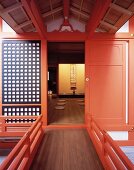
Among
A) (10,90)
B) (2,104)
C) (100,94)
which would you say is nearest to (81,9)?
(100,94)

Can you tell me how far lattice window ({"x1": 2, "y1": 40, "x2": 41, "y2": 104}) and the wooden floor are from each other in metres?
1.12

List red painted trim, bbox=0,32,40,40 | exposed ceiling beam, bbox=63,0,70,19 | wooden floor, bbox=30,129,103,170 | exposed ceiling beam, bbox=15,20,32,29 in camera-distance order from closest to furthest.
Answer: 1. wooden floor, bbox=30,129,103,170
2. exposed ceiling beam, bbox=63,0,70,19
3. exposed ceiling beam, bbox=15,20,32,29
4. red painted trim, bbox=0,32,40,40

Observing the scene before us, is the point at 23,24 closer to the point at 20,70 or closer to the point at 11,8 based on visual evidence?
the point at 11,8

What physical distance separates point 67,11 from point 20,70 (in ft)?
5.42

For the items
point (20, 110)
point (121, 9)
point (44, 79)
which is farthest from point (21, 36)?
point (121, 9)

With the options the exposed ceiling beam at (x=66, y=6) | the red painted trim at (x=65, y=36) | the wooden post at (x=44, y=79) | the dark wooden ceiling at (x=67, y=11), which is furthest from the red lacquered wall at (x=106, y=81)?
the wooden post at (x=44, y=79)

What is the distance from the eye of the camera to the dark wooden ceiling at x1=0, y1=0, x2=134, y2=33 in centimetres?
331

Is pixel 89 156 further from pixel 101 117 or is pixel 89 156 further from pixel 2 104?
pixel 2 104

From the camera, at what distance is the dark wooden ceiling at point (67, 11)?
3.31m

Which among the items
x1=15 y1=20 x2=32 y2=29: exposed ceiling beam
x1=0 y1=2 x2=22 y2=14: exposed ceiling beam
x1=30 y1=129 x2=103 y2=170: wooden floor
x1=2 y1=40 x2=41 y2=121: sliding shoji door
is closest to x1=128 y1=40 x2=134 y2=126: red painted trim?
x1=30 y1=129 x2=103 y2=170: wooden floor

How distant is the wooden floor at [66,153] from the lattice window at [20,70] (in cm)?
112

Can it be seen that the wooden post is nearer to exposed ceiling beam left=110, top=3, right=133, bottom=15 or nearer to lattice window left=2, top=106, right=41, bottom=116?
lattice window left=2, top=106, right=41, bottom=116

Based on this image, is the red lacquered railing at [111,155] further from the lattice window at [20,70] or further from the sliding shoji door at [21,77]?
the lattice window at [20,70]

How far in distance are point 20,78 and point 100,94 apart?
6.20 feet
